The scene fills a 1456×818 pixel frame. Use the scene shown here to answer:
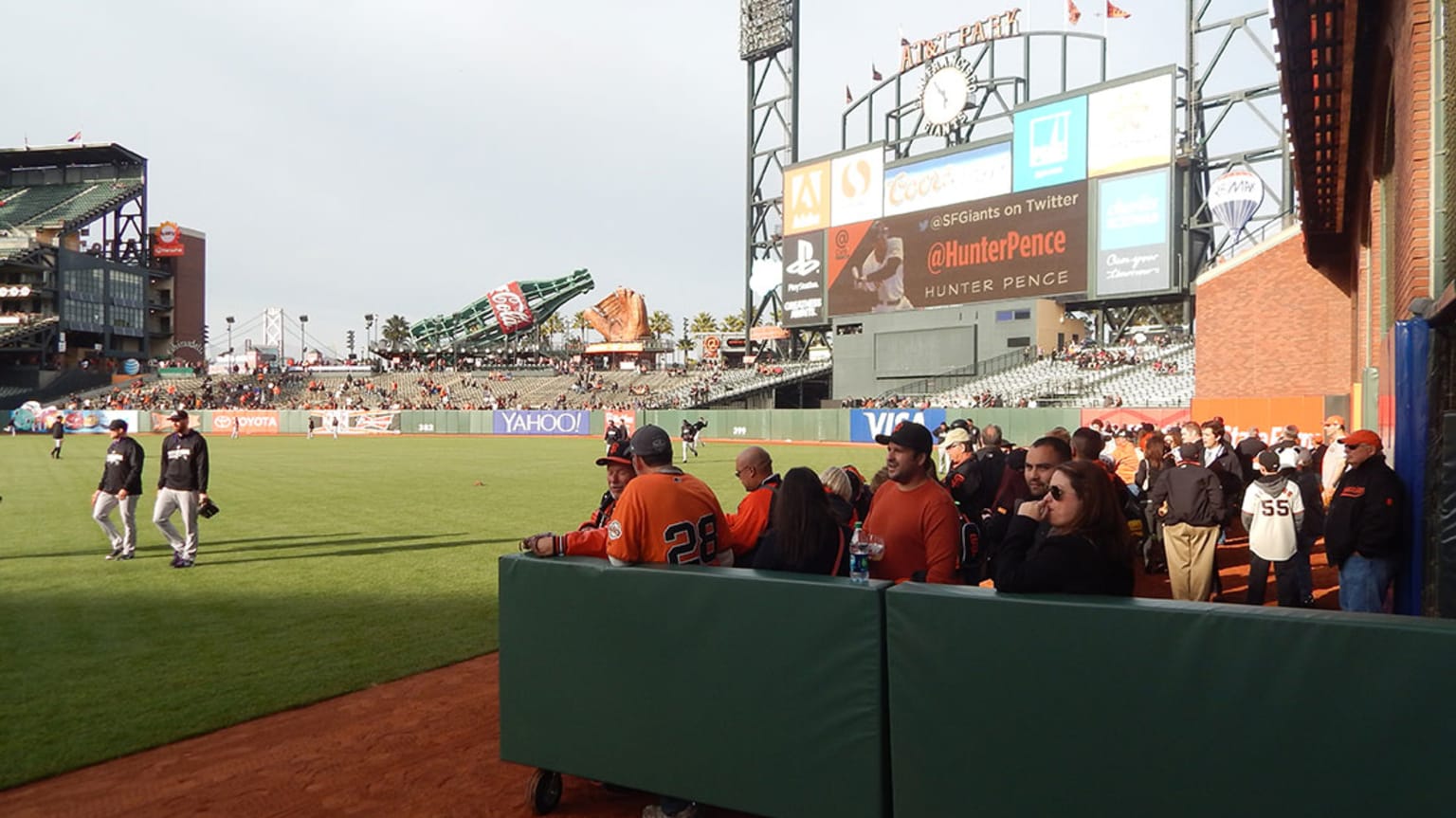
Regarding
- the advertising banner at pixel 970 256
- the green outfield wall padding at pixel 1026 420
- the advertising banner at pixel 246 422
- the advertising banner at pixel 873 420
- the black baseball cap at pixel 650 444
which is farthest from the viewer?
the advertising banner at pixel 246 422

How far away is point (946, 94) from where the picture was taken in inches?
2090

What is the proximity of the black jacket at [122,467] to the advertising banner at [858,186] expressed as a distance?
1797 inches

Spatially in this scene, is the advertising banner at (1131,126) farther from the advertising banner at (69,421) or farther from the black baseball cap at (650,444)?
the advertising banner at (69,421)

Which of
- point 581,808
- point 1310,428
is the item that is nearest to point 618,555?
point 581,808

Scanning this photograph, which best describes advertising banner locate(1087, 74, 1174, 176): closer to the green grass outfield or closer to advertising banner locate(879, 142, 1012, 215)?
advertising banner locate(879, 142, 1012, 215)

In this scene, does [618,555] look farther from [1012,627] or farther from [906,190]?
[906,190]

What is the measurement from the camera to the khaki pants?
8.56m

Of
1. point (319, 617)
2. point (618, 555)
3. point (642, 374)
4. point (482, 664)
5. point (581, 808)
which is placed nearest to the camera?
point (618, 555)

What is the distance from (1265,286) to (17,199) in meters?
107

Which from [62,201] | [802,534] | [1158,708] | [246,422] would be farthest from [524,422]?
[62,201]

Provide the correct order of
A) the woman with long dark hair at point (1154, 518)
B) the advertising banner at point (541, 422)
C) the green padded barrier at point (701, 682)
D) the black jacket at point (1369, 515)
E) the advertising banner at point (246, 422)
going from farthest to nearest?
the advertising banner at point (246, 422), the advertising banner at point (541, 422), the woman with long dark hair at point (1154, 518), the black jacket at point (1369, 515), the green padded barrier at point (701, 682)

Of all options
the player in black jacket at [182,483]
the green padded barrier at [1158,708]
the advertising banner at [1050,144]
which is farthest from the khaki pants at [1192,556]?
the advertising banner at [1050,144]

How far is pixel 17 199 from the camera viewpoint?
91812 millimetres

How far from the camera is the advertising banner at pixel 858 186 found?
2110 inches
